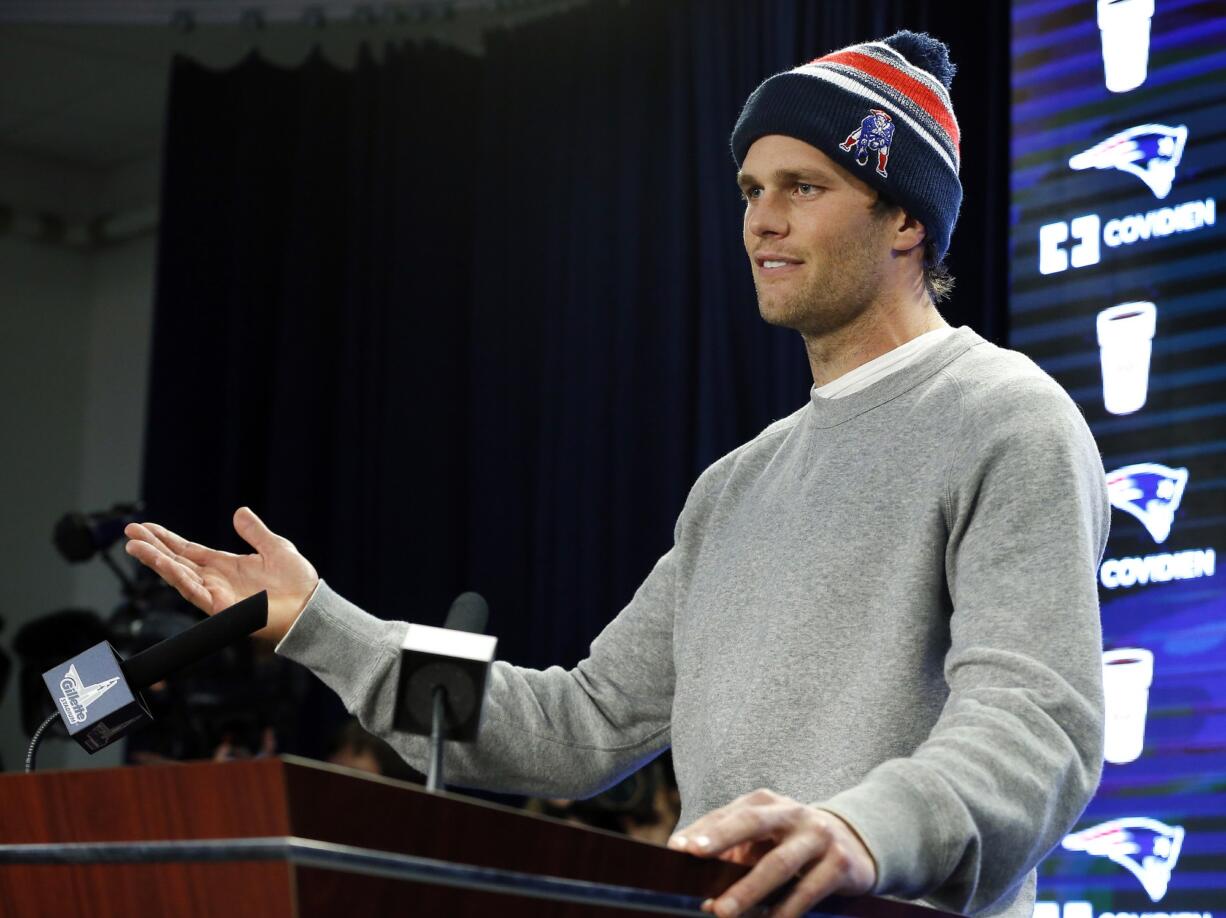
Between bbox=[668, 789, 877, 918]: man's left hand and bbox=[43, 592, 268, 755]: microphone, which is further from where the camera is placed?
bbox=[43, 592, 268, 755]: microphone

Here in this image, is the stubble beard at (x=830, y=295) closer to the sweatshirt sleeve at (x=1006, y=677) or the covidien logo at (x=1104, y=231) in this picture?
the sweatshirt sleeve at (x=1006, y=677)

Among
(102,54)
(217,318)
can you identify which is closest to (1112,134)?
(217,318)

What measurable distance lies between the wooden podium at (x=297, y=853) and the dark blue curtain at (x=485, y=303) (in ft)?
10.4

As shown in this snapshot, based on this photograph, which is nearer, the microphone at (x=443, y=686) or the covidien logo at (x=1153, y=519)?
the microphone at (x=443, y=686)

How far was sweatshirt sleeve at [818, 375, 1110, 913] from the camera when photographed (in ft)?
3.31

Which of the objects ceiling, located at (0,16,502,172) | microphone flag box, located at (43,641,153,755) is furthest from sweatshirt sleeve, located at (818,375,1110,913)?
ceiling, located at (0,16,502,172)

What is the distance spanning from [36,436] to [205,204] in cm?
179

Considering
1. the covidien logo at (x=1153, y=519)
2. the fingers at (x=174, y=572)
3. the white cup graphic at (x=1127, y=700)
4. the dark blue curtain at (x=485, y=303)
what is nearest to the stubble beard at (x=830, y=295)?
the fingers at (x=174, y=572)

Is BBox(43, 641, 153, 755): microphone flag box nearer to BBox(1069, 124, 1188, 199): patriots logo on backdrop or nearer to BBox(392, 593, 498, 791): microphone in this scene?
BBox(392, 593, 498, 791): microphone

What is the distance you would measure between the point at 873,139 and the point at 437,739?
0.87 m

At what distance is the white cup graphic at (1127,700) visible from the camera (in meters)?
2.89

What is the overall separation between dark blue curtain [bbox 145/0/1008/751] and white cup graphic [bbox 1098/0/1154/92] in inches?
25.1

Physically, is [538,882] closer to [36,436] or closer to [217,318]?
[217,318]

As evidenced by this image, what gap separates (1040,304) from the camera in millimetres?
3188
